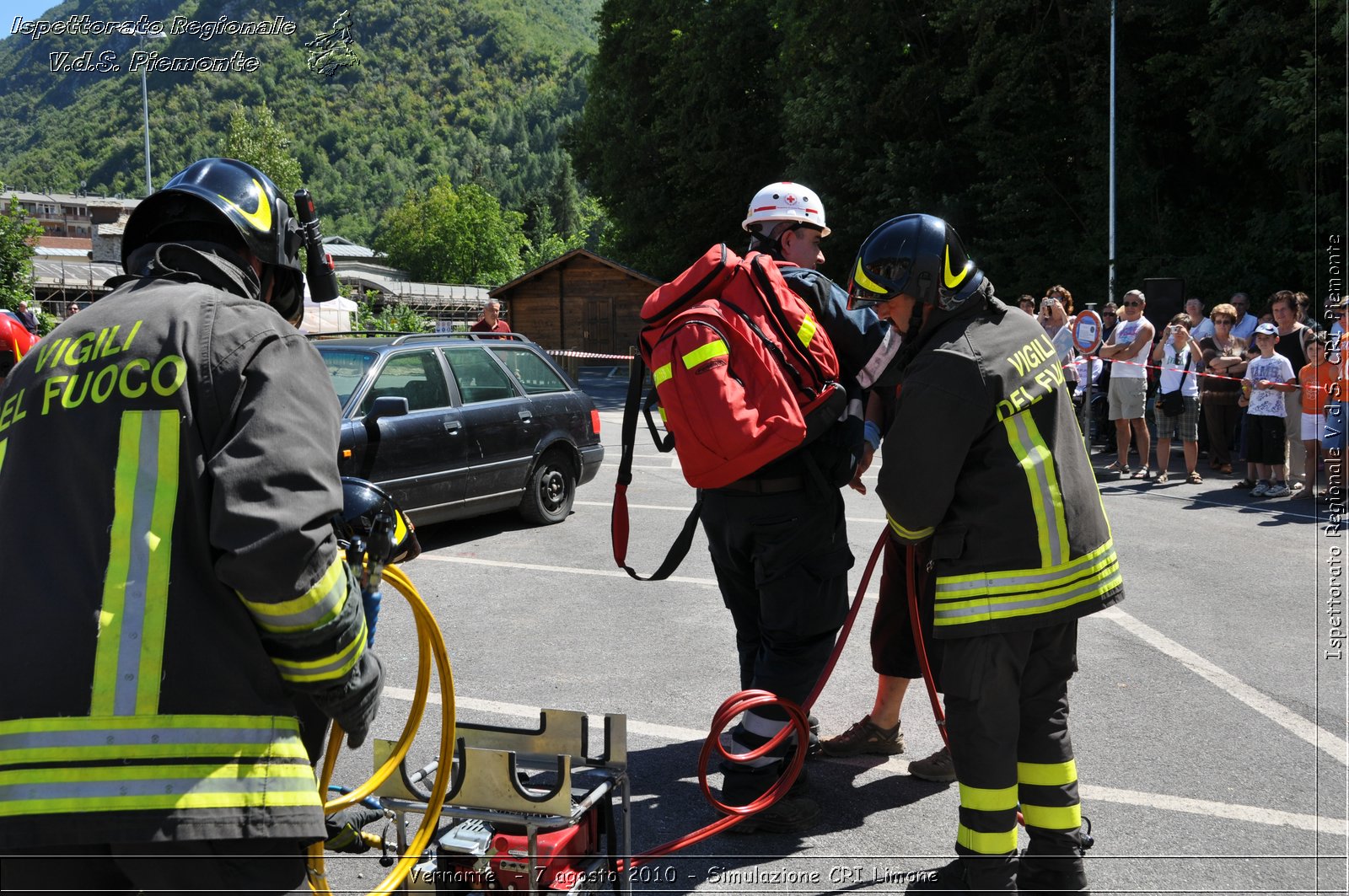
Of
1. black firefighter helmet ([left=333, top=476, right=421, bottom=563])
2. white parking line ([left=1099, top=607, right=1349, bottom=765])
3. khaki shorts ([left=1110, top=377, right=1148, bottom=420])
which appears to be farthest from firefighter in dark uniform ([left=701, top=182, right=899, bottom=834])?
khaki shorts ([left=1110, top=377, right=1148, bottom=420])

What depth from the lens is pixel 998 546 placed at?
304 cm

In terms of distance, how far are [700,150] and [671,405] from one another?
30256 millimetres

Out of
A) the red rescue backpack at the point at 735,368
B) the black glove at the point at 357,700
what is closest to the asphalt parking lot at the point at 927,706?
the red rescue backpack at the point at 735,368

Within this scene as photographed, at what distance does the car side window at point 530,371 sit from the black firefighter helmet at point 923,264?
6.73 metres

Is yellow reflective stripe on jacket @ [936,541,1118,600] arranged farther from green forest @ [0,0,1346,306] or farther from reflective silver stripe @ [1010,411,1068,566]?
green forest @ [0,0,1346,306]

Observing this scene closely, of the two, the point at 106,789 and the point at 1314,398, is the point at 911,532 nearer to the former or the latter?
the point at 106,789

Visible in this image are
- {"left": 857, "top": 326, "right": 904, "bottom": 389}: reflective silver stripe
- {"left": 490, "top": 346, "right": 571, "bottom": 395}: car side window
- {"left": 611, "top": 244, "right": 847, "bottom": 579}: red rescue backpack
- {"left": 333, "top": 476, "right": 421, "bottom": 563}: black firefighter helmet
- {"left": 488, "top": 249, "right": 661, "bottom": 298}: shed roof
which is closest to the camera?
{"left": 333, "top": 476, "right": 421, "bottom": 563}: black firefighter helmet

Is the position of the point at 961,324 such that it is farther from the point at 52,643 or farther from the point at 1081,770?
the point at 52,643

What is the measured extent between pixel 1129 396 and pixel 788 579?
9.56 meters

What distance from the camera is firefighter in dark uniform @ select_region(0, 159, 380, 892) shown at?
1.76 m

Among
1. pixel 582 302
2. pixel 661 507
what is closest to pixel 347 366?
pixel 661 507

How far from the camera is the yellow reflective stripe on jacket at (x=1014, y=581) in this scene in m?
3.02

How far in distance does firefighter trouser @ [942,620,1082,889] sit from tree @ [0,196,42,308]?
68.7 feet

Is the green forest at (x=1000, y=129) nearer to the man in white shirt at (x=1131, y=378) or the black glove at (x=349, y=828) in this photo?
the man in white shirt at (x=1131, y=378)
